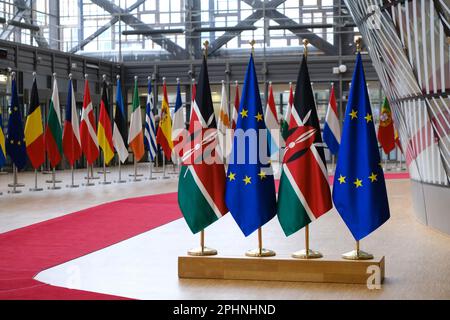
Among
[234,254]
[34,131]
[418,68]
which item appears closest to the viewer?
[234,254]

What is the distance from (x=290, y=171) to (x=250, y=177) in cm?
43

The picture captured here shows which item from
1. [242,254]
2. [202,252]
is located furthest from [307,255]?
[202,252]

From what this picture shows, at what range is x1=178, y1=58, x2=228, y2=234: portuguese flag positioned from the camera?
789 cm

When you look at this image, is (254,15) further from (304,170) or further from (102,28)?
(304,170)

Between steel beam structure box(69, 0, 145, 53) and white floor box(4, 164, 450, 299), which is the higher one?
steel beam structure box(69, 0, 145, 53)

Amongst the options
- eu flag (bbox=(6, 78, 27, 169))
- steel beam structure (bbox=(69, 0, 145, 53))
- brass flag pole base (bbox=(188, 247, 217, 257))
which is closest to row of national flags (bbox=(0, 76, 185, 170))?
eu flag (bbox=(6, 78, 27, 169))

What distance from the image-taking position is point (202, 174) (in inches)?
311

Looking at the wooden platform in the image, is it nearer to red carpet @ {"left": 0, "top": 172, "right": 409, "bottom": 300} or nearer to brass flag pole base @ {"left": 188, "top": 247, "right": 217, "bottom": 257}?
brass flag pole base @ {"left": 188, "top": 247, "right": 217, "bottom": 257}

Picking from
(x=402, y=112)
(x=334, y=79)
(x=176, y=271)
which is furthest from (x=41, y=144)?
(x=334, y=79)

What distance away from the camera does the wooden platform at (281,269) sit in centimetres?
726

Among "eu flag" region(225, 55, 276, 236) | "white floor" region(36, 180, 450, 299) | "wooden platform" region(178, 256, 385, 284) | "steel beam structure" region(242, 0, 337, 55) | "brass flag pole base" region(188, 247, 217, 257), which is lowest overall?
"white floor" region(36, 180, 450, 299)

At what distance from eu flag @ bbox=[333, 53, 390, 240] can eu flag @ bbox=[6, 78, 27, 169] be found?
1237 centimetres

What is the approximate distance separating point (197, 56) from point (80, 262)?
24.8 meters
